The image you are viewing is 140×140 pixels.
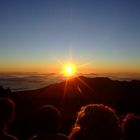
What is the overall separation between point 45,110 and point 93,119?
161cm

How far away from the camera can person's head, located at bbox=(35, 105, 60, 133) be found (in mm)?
4207

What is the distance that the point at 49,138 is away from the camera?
4.19 m

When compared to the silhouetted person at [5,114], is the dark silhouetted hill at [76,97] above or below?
below

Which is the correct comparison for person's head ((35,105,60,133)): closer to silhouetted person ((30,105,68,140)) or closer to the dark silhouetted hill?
silhouetted person ((30,105,68,140))

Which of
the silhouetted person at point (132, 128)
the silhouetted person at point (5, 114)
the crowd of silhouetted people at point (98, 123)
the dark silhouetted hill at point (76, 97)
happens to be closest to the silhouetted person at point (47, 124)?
the crowd of silhouetted people at point (98, 123)

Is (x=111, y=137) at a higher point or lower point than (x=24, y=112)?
higher

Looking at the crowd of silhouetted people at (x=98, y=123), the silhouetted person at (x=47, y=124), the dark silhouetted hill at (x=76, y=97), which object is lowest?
the dark silhouetted hill at (x=76, y=97)

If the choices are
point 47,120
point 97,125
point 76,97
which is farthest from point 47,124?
point 76,97

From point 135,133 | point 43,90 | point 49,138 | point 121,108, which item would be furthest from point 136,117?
point 43,90

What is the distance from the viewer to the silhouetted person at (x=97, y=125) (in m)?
2.72

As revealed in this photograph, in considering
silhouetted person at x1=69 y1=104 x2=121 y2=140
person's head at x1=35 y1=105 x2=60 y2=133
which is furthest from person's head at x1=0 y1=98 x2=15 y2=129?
silhouetted person at x1=69 y1=104 x2=121 y2=140

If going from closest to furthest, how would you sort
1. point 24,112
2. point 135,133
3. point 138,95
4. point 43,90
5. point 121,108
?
point 135,133 < point 24,112 < point 121,108 < point 138,95 < point 43,90

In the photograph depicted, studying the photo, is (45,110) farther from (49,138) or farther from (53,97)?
(53,97)

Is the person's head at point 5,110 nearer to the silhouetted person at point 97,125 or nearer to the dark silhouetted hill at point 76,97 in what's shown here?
the silhouetted person at point 97,125
